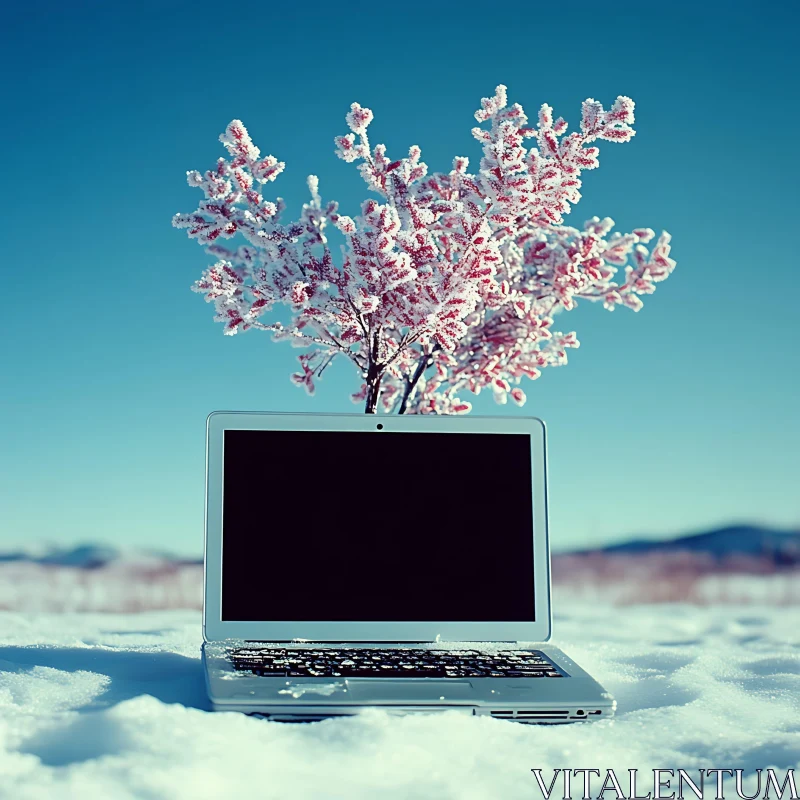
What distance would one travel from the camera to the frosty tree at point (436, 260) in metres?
1.75

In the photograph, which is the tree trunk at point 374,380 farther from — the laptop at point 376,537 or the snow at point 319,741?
the snow at point 319,741

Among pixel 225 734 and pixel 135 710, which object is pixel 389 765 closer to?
pixel 225 734

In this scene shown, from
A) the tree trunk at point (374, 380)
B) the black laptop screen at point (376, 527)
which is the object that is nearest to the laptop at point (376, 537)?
the black laptop screen at point (376, 527)

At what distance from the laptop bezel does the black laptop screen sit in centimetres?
1

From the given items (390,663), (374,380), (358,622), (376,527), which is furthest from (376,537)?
(374,380)

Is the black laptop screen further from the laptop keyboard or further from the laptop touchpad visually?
the laptop touchpad

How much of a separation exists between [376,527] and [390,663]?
298 mm

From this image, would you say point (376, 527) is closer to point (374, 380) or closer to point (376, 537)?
point (376, 537)

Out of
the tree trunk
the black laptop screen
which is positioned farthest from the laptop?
the tree trunk

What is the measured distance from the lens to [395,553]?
1.64 metres

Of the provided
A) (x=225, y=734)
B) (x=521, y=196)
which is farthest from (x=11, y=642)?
(x=521, y=196)

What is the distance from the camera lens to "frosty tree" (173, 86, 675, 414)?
5.73 feet

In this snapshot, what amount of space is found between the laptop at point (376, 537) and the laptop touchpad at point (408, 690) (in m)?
0.22

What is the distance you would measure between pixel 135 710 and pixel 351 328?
919mm
